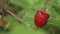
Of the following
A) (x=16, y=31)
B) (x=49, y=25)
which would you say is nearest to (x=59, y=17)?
(x=49, y=25)

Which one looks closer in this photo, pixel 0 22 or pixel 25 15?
pixel 25 15

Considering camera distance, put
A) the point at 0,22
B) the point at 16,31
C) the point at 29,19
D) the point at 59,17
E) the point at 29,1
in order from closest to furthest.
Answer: the point at 59,17 < the point at 29,19 < the point at 29,1 < the point at 16,31 < the point at 0,22

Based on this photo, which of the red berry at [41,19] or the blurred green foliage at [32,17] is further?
the blurred green foliage at [32,17]

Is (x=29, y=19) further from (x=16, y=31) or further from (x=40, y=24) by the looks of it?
(x=16, y=31)

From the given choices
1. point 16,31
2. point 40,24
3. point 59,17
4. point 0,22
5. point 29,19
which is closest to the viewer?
point 40,24

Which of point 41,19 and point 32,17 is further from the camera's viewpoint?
point 32,17

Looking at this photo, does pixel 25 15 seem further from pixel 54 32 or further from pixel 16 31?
pixel 16 31

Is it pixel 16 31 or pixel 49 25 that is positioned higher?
pixel 49 25

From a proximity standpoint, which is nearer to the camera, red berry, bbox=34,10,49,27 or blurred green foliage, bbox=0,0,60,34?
red berry, bbox=34,10,49,27

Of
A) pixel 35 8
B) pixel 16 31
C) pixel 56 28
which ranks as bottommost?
pixel 16 31
